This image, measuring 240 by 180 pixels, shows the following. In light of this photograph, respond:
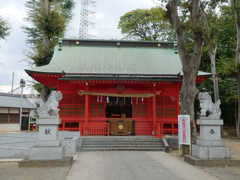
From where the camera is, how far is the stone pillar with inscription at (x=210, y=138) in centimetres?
752

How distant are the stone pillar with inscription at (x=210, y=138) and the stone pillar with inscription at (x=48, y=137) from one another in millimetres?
4992

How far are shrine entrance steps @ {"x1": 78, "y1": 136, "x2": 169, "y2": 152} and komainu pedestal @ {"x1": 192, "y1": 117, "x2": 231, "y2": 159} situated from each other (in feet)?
10.2

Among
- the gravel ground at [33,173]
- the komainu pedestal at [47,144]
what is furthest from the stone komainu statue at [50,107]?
the gravel ground at [33,173]

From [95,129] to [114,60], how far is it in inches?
223

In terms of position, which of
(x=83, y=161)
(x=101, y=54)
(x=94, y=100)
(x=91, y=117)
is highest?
(x=101, y=54)

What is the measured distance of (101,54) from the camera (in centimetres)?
1706

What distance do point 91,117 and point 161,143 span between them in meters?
5.01

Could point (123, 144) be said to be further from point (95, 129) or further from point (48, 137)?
point (48, 137)

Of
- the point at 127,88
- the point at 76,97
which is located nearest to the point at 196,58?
the point at 127,88

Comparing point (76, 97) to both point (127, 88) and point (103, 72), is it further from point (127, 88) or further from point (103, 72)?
point (127, 88)

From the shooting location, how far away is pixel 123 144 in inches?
448

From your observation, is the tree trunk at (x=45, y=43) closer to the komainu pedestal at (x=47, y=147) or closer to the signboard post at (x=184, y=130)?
the komainu pedestal at (x=47, y=147)

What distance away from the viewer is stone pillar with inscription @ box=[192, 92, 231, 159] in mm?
7520

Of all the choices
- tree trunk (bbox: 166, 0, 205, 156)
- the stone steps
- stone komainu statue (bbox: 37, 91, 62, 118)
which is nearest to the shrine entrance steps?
the stone steps
